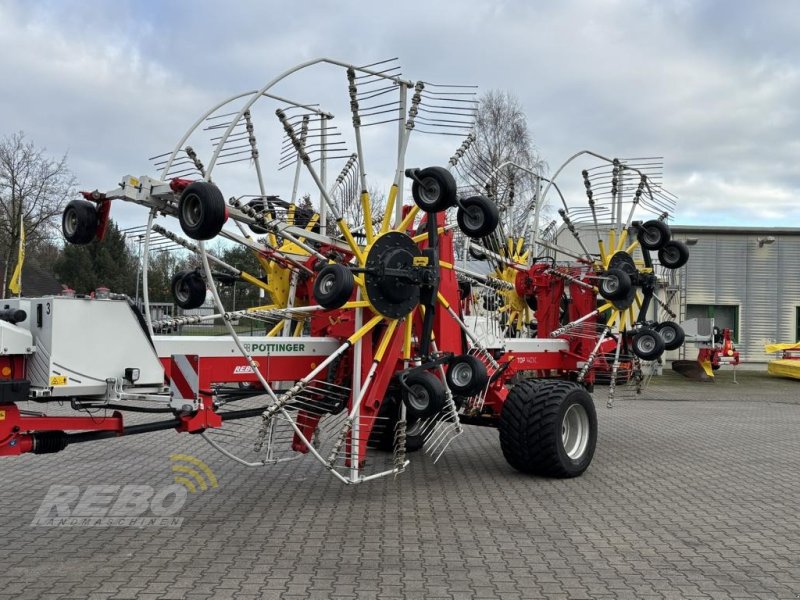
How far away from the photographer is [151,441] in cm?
1084

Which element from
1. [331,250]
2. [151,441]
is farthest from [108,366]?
[151,441]

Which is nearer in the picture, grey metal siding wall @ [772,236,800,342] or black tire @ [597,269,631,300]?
black tire @ [597,269,631,300]

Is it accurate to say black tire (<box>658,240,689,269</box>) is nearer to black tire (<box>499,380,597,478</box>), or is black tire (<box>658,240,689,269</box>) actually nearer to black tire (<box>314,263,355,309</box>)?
black tire (<box>499,380,597,478</box>)

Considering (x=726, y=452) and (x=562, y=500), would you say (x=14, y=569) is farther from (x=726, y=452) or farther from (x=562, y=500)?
Result: (x=726, y=452)

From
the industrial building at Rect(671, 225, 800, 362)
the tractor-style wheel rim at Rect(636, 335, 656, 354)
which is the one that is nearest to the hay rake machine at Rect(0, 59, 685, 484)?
the tractor-style wheel rim at Rect(636, 335, 656, 354)

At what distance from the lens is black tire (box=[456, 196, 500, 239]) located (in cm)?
717

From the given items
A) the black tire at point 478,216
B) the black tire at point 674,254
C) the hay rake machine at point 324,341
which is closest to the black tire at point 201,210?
the hay rake machine at point 324,341

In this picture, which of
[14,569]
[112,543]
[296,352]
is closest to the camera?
[14,569]

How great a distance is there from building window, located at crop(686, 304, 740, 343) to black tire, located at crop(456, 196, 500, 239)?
2463cm

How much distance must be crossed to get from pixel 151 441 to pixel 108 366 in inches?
233

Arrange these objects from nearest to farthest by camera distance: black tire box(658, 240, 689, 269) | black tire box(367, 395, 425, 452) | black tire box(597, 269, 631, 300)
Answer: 1. black tire box(367, 395, 425, 452)
2. black tire box(597, 269, 631, 300)
3. black tire box(658, 240, 689, 269)

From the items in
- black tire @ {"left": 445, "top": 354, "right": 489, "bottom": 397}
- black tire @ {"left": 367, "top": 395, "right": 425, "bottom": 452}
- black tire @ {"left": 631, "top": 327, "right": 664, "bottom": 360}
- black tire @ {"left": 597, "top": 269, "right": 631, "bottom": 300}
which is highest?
black tire @ {"left": 597, "top": 269, "right": 631, "bottom": 300}

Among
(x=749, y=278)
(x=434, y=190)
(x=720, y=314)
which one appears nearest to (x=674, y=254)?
(x=434, y=190)

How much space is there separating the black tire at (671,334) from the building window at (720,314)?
807 inches
